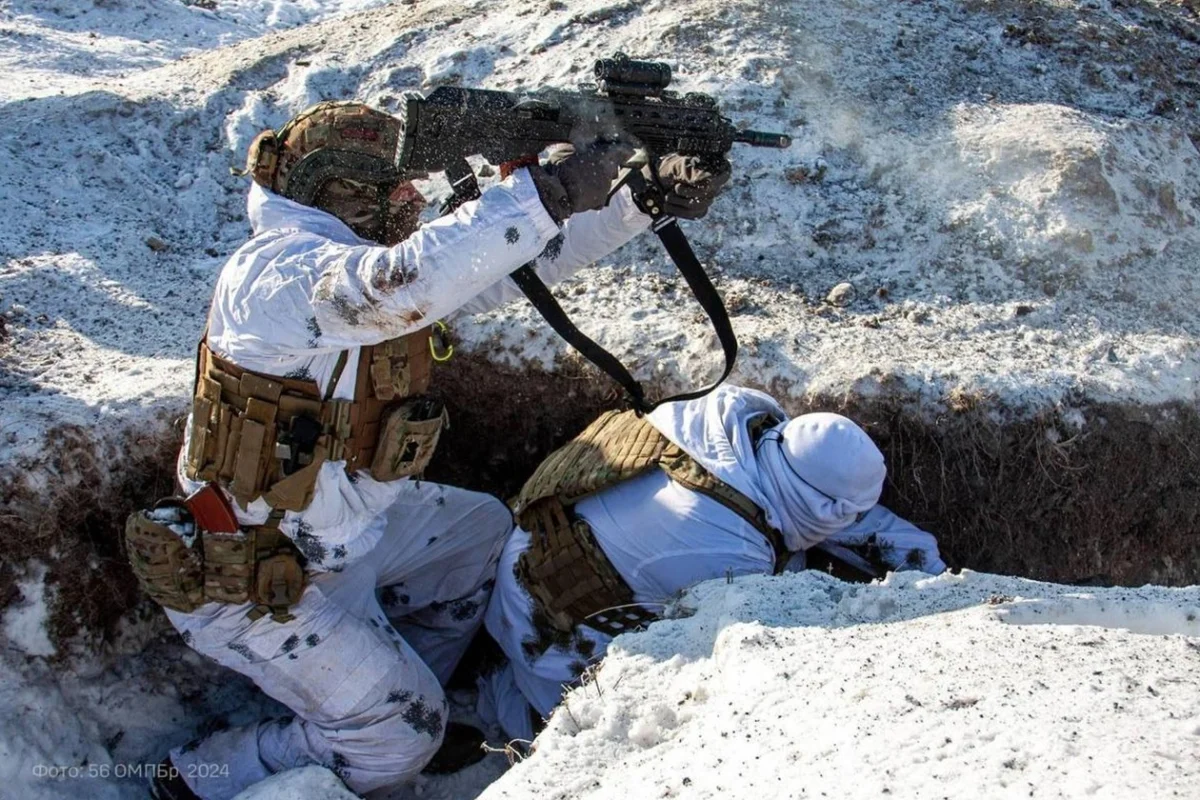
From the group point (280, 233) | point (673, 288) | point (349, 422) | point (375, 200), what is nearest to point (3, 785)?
point (349, 422)

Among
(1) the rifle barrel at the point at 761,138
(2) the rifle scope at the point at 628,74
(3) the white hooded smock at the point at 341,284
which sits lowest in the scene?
(3) the white hooded smock at the point at 341,284

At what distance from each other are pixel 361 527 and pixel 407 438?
0.47m

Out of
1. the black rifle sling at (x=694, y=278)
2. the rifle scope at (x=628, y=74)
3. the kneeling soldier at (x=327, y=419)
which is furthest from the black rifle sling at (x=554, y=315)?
the rifle scope at (x=628, y=74)

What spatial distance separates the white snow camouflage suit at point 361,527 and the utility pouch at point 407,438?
0.12 metres

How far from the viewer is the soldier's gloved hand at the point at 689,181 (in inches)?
133

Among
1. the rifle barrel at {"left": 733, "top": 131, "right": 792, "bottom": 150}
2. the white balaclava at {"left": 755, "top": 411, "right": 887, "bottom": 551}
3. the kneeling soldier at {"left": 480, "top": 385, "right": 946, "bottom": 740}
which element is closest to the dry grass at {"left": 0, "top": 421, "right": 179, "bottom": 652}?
the kneeling soldier at {"left": 480, "top": 385, "right": 946, "bottom": 740}

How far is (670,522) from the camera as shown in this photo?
3.90m

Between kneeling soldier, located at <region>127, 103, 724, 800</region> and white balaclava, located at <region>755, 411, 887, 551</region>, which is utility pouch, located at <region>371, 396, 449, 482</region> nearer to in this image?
kneeling soldier, located at <region>127, 103, 724, 800</region>

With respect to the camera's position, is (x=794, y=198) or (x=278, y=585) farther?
(x=794, y=198)

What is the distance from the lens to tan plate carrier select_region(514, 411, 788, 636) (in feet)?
12.8

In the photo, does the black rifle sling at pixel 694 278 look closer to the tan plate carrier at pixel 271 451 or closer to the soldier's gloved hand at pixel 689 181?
the soldier's gloved hand at pixel 689 181

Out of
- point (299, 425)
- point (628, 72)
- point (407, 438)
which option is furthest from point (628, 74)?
point (299, 425)

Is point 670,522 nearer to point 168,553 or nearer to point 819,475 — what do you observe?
point 819,475

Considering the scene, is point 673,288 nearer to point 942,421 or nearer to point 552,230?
point 942,421
